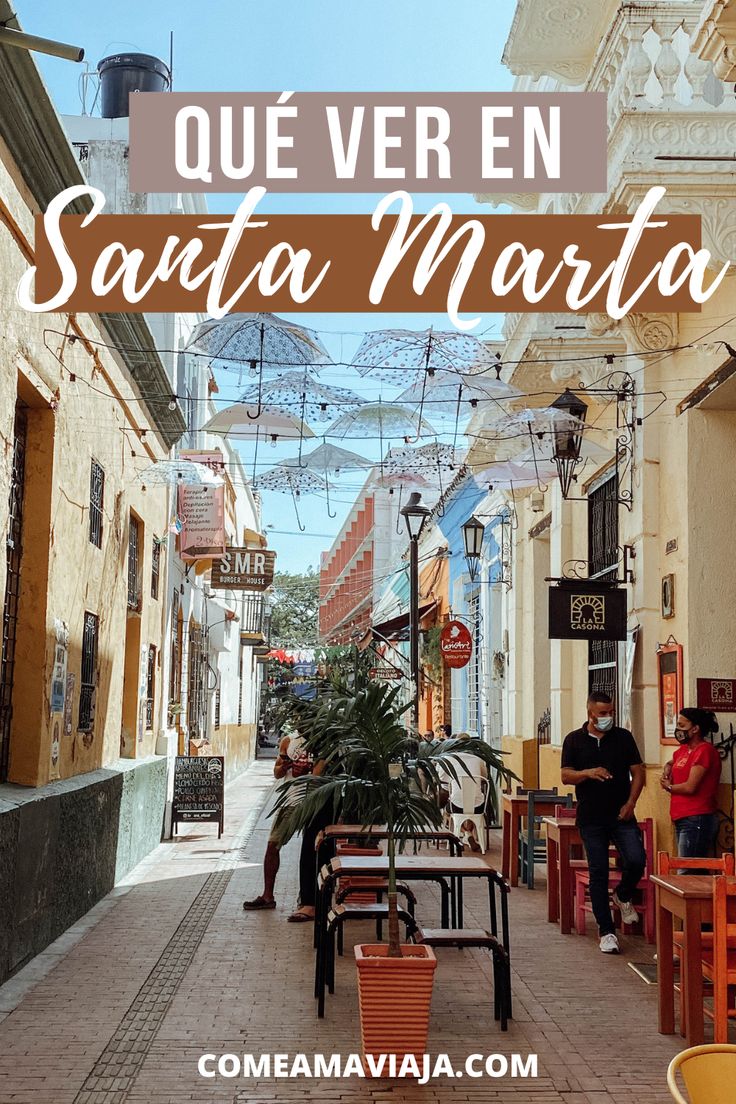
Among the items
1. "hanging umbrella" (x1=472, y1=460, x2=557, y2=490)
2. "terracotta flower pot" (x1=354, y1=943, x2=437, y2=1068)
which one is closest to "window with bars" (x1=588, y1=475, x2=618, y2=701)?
"hanging umbrella" (x1=472, y1=460, x2=557, y2=490)

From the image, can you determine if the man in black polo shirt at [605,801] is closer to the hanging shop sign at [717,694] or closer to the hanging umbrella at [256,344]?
the hanging shop sign at [717,694]

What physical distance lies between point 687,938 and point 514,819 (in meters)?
5.98

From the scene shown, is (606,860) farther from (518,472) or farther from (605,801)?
(518,472)

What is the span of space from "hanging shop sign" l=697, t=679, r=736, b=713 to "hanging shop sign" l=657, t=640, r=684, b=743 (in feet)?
1.98

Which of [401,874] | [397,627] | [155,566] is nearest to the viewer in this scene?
[401,874]

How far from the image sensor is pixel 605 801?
8.75 meters

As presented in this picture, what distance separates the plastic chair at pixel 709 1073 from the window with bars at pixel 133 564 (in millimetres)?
11857

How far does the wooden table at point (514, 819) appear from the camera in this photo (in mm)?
11781

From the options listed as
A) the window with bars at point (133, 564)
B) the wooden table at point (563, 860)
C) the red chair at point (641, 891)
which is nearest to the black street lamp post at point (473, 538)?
the window with bars at point (133, 564)

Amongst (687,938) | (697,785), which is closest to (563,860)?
(697,785)

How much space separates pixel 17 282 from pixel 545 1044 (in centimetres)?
589

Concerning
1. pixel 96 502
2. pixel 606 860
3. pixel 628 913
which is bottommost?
pixel 628 913

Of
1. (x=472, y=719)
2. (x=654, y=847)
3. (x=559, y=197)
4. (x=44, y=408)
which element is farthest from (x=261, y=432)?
(x=472, y=719)

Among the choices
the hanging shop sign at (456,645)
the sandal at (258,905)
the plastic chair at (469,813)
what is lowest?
the sandal at (258,905)
